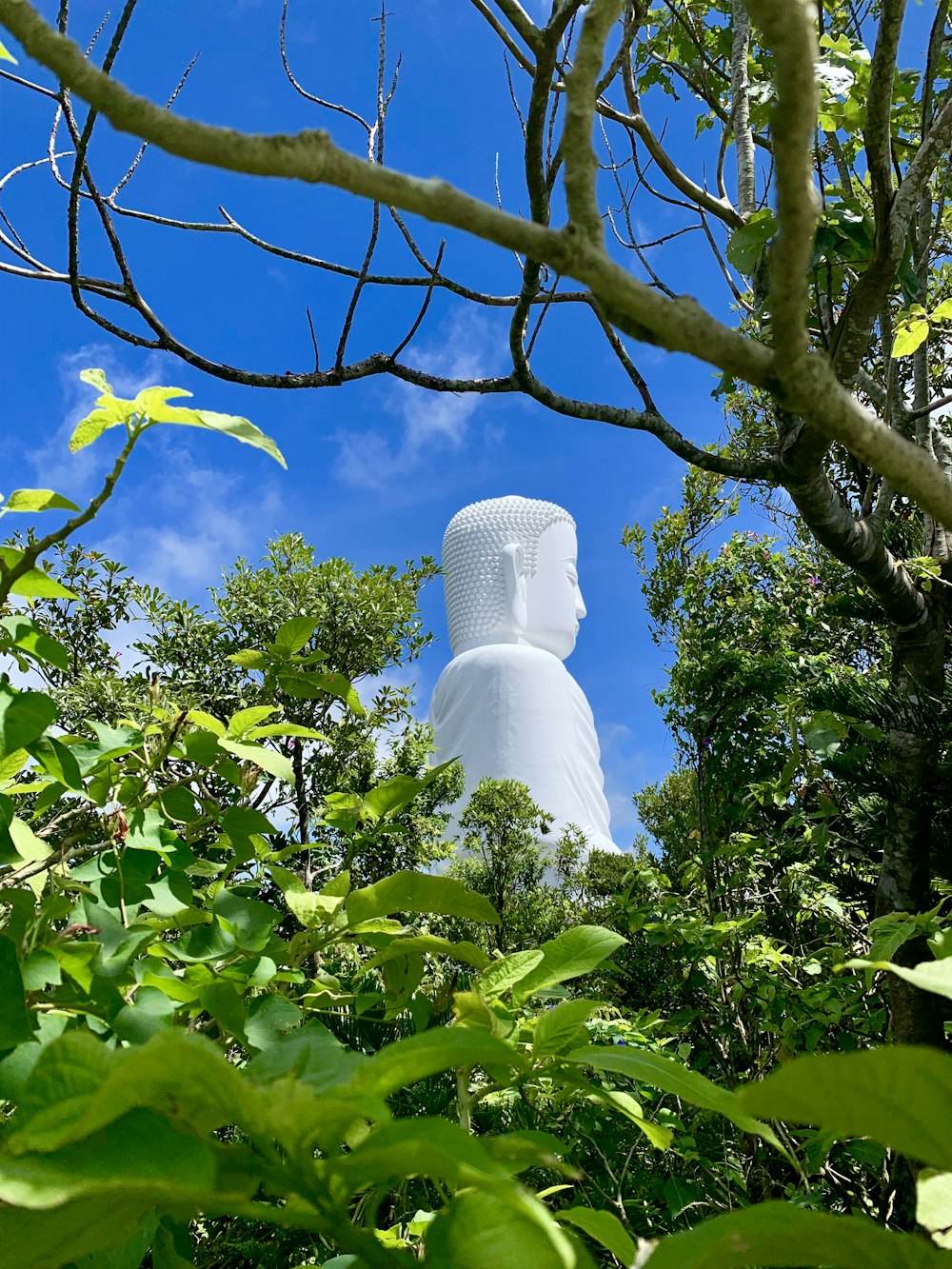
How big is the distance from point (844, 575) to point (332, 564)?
197cm

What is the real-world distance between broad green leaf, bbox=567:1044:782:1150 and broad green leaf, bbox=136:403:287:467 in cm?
39

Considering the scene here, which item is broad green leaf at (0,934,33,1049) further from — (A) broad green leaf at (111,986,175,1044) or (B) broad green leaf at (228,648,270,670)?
(B) broad green leaf at (228,648,270,670)

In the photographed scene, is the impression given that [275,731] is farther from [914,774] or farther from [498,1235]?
[914,774]

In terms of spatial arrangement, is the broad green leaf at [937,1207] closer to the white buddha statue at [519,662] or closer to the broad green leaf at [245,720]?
the broad green leaf at [245,720]

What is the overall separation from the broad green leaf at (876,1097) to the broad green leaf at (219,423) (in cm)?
43

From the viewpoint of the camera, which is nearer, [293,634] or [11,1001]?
[11,1001]

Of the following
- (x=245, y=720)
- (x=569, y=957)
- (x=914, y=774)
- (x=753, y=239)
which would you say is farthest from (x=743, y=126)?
(x=569, y=957)

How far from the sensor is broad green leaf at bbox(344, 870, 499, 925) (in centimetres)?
58

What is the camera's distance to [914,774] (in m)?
1.70

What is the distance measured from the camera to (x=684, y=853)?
3541 mm

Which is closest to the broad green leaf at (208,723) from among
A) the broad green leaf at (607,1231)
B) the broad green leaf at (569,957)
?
the broad green leaf at (569,957)

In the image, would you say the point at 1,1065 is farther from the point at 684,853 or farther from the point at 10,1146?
the point at 684,853

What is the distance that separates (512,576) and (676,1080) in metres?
10.5

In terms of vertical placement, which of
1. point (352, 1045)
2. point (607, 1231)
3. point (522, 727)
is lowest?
point (607, 1231)
